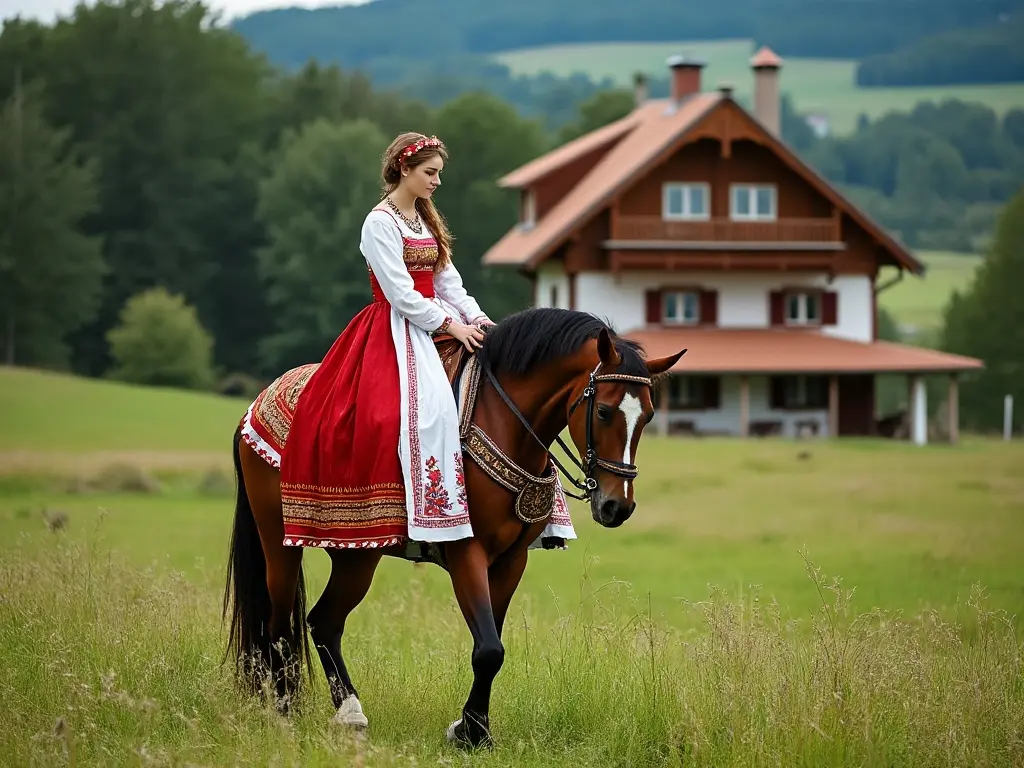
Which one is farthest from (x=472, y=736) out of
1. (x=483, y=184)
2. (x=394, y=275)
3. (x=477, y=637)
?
(x=483, y=184)

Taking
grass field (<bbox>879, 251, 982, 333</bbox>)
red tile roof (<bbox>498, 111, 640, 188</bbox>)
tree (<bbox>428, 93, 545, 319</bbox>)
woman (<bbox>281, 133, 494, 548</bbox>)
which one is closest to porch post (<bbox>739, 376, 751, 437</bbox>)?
red tile roof (<bbox>498, 111, 640, 188</bbox>)

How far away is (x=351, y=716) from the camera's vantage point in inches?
293

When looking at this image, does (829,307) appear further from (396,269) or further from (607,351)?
(607,351)

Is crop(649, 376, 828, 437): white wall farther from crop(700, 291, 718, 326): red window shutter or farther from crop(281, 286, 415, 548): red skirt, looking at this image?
crop(281, 286, 415, 548): red skirt

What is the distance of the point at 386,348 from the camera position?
784 cm

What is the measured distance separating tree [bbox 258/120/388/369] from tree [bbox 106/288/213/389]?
8.21 meters

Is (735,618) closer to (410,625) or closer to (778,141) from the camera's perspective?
(410,625)

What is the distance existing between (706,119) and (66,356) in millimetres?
34116

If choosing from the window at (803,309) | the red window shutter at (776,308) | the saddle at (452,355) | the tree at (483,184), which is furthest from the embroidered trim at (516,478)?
the tree at (483,184)

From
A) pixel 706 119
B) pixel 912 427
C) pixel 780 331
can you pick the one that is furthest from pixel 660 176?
pixel 912 427

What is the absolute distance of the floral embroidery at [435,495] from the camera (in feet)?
24.2

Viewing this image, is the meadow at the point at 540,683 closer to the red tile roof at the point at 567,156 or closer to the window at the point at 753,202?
the window at the point at 753,202

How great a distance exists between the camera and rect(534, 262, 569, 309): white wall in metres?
49.2

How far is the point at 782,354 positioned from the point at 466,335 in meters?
38.4
